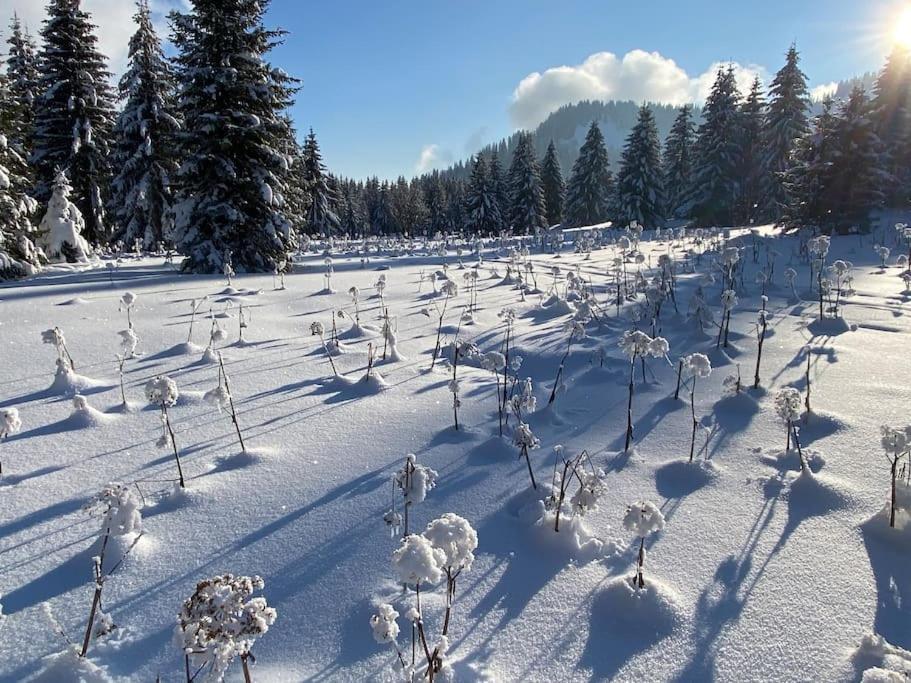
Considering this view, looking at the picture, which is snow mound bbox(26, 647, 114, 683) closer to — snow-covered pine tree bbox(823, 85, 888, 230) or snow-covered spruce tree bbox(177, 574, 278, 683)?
snow-covered spruce tree bbox(177, 574, 278, 683)

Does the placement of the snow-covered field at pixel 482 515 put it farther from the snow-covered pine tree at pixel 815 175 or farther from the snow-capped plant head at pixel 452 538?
the snow-covered pine tree at pixel 815 175

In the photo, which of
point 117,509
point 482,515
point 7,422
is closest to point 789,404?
point 482,515

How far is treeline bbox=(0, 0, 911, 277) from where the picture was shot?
1341cm

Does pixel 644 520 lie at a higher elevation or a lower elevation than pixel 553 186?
lower

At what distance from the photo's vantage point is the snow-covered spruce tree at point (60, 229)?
1594cm

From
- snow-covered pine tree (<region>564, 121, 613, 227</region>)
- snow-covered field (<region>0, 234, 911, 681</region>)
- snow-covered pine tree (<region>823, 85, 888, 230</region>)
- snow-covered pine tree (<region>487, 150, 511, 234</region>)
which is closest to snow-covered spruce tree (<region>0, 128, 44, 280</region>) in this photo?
snow-covered field (<region>0, 234, 911, 681</region>)

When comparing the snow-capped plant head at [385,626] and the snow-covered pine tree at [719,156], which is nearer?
the snow-capped plant head at [385,626]

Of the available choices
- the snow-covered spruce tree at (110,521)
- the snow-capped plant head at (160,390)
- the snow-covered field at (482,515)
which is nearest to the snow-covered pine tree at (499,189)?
the snow-covered field at (482,515)

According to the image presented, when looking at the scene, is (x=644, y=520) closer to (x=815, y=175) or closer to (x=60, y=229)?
(x=815, y=175)

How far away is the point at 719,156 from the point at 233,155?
2965 cm

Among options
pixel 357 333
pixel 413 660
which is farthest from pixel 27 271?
pixel 413 660

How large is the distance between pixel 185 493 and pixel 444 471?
1.46m

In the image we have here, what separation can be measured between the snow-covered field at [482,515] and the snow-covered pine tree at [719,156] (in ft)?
102

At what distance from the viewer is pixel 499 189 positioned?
4878 centimetres
